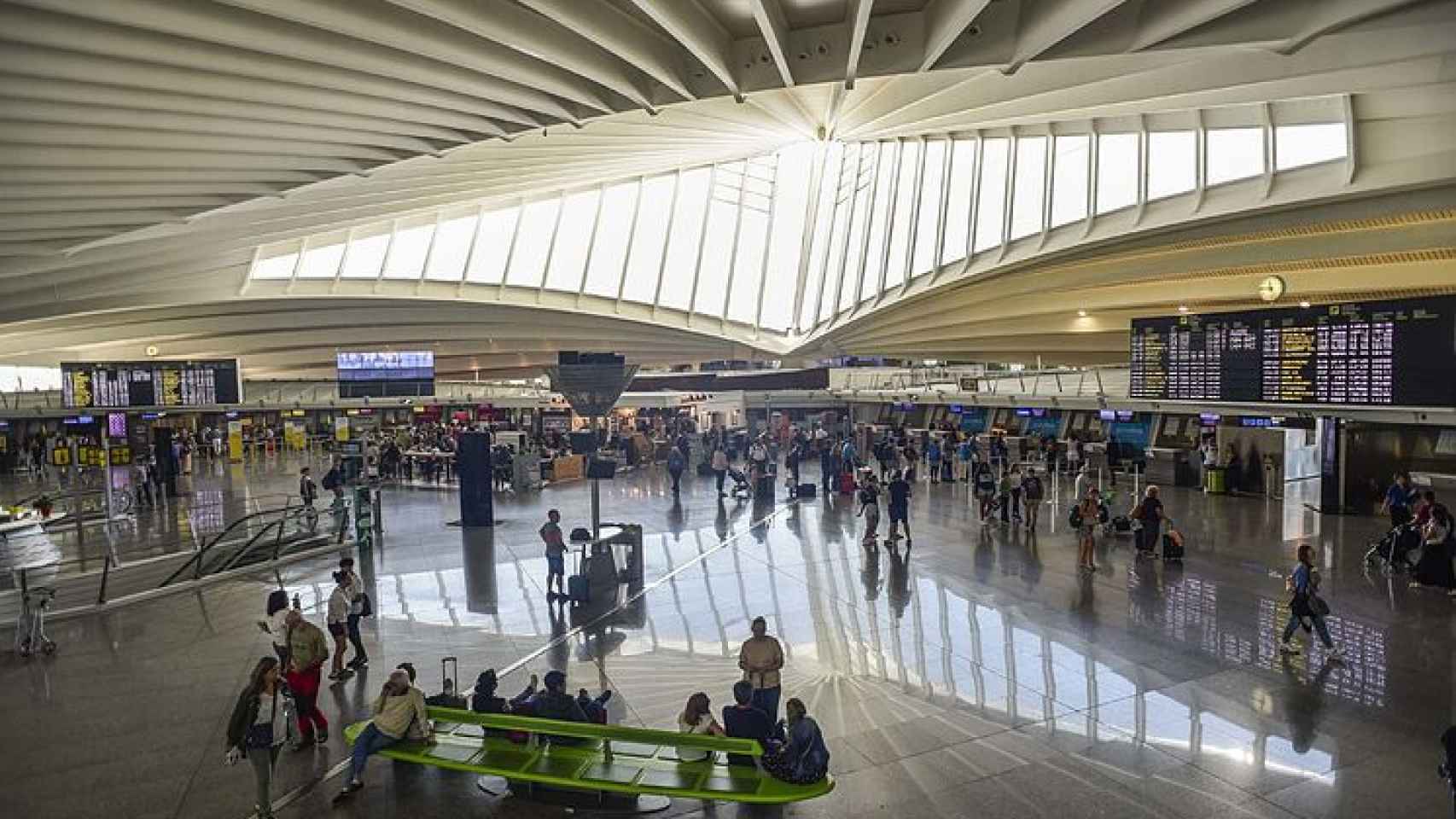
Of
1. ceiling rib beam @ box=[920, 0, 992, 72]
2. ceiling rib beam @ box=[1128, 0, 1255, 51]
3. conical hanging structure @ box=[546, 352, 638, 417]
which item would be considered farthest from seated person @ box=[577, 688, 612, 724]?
conical hanging structure @ box=[546, 352, 638, 417]

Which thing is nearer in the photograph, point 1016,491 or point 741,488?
point 1016,491

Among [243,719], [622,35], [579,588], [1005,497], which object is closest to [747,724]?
[243,719]

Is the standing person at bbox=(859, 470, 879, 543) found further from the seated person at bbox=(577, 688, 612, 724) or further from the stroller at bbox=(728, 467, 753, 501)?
the seated person at bbox=(577, 688, 612, 724)

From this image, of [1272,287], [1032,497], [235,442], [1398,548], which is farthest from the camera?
[235,442]

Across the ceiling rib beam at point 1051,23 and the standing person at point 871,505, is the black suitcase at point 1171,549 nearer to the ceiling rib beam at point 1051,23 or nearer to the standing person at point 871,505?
the standing person at point 871,505

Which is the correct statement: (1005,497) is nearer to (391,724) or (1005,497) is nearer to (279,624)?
(279,624)

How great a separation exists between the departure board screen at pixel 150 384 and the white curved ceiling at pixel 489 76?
25.3 ft

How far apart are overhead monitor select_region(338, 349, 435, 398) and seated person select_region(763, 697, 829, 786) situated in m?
19.4

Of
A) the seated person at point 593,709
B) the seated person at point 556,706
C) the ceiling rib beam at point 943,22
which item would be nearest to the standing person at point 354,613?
the seated person at point 556,706

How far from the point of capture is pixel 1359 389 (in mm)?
14695

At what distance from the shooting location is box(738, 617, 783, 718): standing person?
6586 millimetres

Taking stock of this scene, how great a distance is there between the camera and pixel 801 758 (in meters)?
5.52

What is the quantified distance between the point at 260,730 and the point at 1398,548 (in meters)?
13.0

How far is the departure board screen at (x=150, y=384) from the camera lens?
20.6 m
